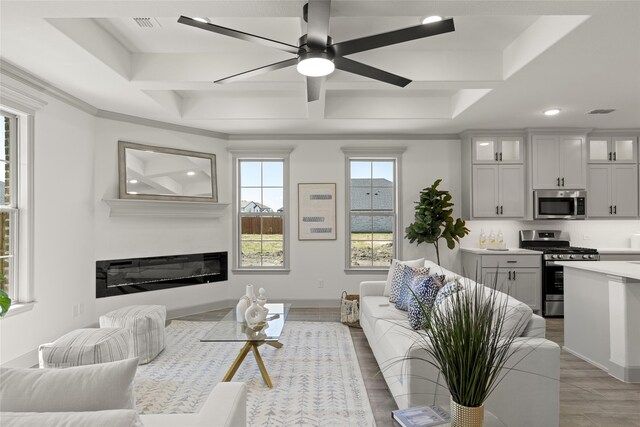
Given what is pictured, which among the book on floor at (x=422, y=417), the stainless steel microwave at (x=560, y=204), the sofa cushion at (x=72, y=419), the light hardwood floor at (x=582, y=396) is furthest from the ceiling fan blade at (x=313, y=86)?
the stainless steel microwave at (x=560, y=204)

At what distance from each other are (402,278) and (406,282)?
116mm

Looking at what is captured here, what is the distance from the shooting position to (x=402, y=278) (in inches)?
145

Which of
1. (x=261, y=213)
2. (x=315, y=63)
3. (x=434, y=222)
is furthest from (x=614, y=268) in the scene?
(x=261, y=213)

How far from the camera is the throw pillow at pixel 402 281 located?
11.6 feet

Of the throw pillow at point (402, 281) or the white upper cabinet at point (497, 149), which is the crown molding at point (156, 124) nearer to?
the throw pillow at point (402, 281)

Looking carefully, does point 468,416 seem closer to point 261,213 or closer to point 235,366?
point 235,366

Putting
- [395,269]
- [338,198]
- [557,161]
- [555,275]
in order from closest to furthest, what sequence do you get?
[395,269]
[555,275]
[557,161]
[338,198]

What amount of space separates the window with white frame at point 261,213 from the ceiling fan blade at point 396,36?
352 cm

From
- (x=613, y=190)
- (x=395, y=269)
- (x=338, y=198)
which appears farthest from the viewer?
(x=338, y=198)

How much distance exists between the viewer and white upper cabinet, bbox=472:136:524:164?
5320 millimetres

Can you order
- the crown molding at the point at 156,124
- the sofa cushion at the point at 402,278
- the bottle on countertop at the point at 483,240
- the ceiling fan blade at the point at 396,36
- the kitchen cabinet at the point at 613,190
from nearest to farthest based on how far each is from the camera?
the ceiling fan blade at the point at 396,36 < the sofa cushion at the point at 402,278 < the crown molding at the point at 156,124 < the kitchen cabinet at the point at 613,190 < the bottle on countertop at the point at 483,240

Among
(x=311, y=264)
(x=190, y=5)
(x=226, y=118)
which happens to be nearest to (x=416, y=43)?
(x=190, y=5)

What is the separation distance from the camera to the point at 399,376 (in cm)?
223

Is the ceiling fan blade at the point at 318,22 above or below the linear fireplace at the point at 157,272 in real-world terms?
above
